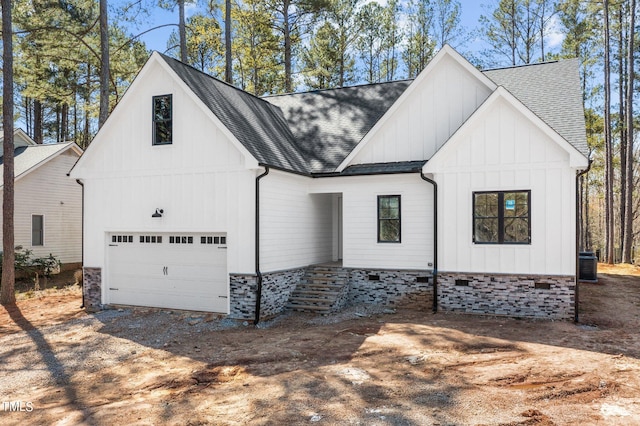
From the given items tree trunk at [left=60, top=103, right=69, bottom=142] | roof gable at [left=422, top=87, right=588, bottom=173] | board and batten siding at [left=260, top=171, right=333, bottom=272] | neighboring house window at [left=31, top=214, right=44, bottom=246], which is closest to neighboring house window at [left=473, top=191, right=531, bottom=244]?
roof gable at [left=422, top=87, right=588, bottom=173]

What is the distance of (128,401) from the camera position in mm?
6980

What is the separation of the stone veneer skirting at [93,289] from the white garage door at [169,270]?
0.90 ft

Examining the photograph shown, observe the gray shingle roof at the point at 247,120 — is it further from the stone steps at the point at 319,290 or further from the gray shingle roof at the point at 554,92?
the gray shingle roof at the point at 554,92

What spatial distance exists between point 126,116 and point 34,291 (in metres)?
8.40

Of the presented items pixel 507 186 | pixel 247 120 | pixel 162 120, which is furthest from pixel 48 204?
pixel 507 186

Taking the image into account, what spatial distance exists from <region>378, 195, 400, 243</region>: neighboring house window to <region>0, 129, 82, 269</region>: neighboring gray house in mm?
16100

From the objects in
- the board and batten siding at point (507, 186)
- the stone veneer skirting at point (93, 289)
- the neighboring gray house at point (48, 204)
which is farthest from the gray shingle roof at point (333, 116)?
the neighboring gray house at point (48, 204)

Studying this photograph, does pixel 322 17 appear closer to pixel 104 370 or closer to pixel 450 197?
pixel 450 197

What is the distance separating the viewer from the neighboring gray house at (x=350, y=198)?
37.8 ft

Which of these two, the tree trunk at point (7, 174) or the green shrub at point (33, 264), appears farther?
the green shrub at point (33, 264)

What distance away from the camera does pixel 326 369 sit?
792 cm

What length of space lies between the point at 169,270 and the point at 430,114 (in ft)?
27.8

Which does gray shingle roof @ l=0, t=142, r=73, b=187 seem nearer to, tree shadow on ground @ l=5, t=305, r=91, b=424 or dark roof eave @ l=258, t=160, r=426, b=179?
tree shadow on ground @ l=5, t=305, r=91, b=424

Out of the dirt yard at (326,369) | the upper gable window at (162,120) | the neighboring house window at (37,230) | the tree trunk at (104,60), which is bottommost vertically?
the dirt yard at (326,369)
